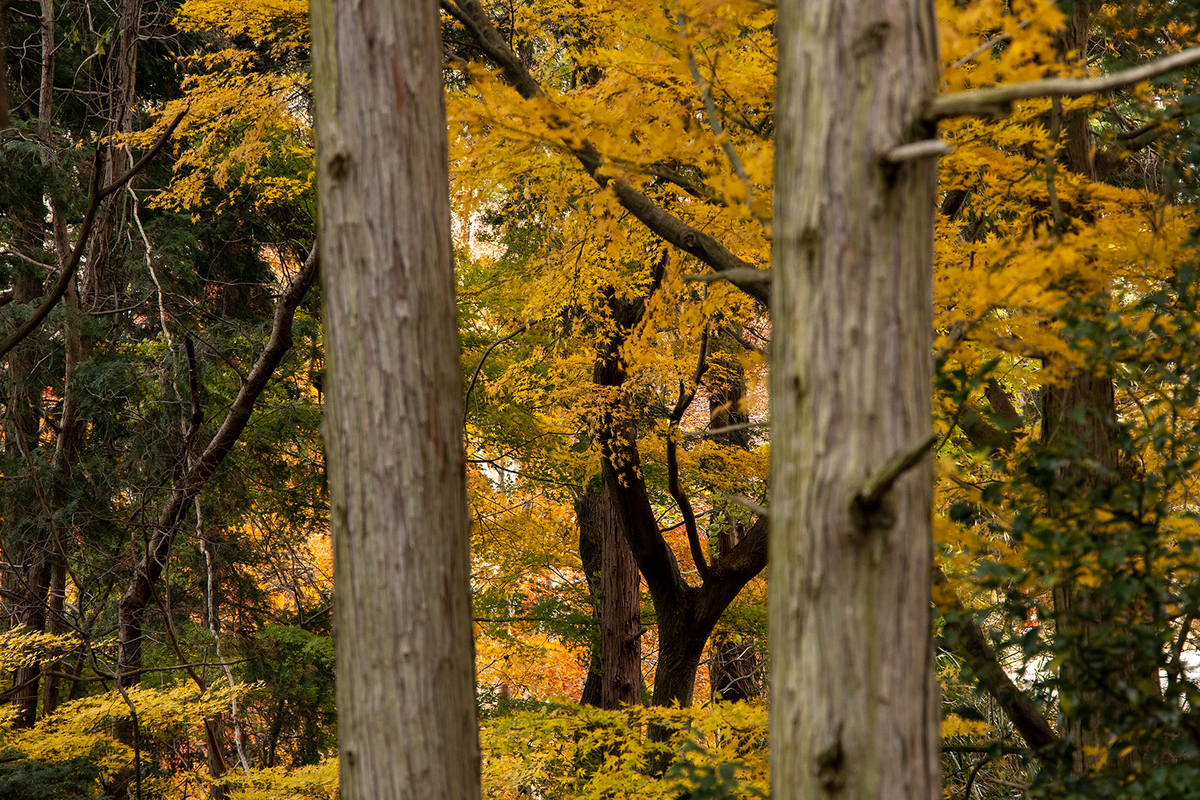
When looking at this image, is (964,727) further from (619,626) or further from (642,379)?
(619,626)

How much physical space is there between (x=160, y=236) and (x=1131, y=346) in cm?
780

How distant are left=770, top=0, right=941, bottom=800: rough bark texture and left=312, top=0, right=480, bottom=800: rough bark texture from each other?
79 cm

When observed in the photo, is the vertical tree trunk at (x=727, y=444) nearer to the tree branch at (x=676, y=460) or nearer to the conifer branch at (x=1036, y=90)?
the tree branch at (x=676, y=460)

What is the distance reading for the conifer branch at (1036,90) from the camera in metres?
1.35

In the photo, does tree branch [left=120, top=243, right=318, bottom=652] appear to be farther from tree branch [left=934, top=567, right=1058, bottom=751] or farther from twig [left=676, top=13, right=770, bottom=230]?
tree branch [left=934, top=567, right=1058, bottom=751]

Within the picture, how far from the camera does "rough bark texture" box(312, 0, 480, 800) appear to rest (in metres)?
2.00

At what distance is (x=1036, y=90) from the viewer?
1.40 m

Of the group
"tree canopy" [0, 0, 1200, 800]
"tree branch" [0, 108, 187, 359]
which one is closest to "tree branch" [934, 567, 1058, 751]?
"tree canopy" [0, 0, 1200, 800]

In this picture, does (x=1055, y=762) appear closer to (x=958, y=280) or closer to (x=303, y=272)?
(x=958, y=280)

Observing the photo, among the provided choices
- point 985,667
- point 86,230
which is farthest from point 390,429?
point 86,230

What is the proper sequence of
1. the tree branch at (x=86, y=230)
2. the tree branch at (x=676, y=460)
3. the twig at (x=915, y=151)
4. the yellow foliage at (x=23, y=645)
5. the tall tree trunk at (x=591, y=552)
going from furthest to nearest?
the tall tree trunk at (x=591, y=552) < the tree branch at (x=676, y=460) < the yellow foliage at (x=23, y=645) < the tree branch at (x=86, y=230) < the twig at (x=915, y=151)

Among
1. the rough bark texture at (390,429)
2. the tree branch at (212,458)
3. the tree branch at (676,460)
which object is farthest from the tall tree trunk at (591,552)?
the rough bark texture at (390,429)

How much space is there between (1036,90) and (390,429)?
1.42m

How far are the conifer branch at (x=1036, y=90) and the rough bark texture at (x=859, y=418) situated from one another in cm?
7
